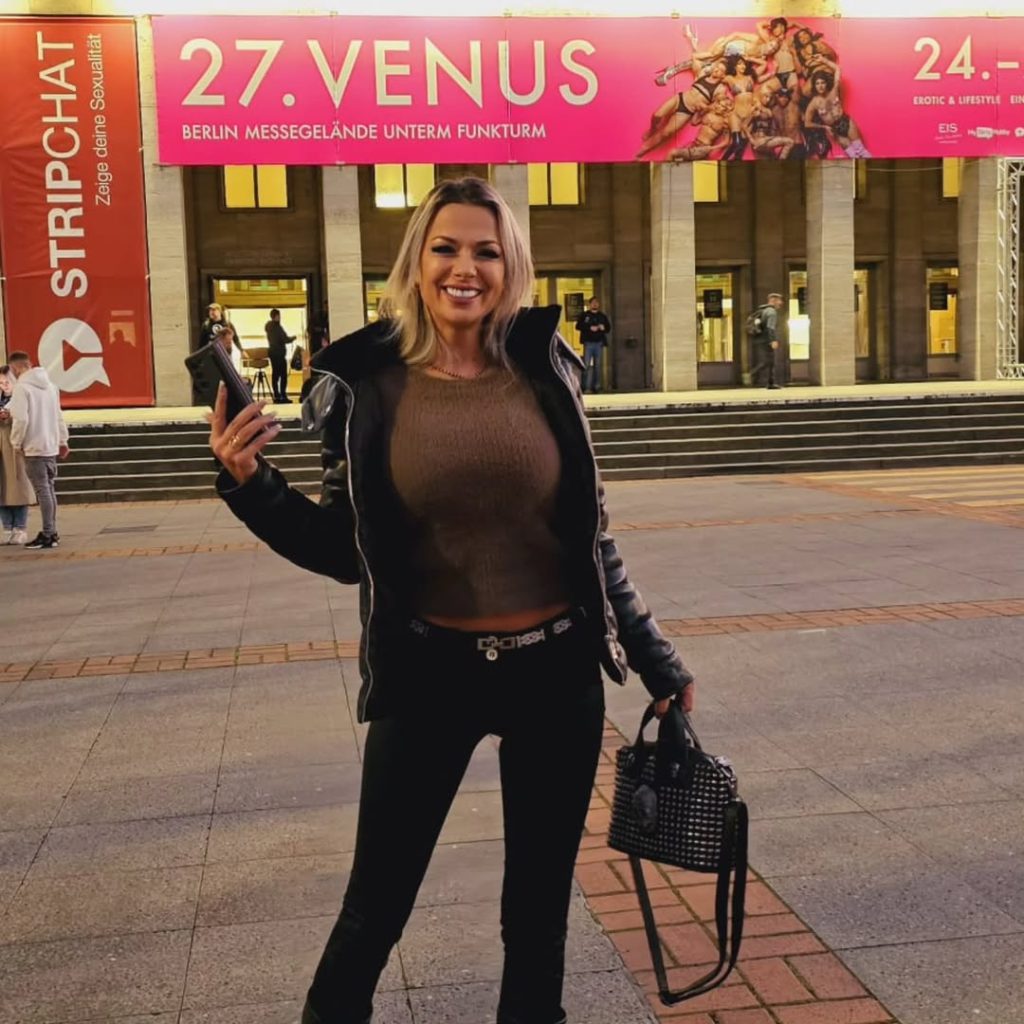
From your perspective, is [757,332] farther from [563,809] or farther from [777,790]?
[563,809]

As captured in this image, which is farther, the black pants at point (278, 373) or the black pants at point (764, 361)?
the black pants at point (278, 373)

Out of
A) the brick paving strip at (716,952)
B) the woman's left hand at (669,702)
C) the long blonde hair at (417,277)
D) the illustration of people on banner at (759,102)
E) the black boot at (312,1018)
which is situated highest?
the illustration of people on banner at (759,102)

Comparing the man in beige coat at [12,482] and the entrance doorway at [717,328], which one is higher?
the entrance doorway at [717,328]

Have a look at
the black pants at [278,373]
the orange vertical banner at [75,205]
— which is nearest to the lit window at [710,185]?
the black pants at [278,373]

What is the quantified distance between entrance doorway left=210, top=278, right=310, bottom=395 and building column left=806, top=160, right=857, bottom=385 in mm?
11956

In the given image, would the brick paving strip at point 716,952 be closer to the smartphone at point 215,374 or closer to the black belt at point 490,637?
the black belt at point 490,637

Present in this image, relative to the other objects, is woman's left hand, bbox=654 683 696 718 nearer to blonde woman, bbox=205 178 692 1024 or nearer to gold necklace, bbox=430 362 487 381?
blonde woman, bbox=205 178 692 1024

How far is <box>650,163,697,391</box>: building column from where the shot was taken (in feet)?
92.2

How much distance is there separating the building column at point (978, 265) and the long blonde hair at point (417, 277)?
29287mm

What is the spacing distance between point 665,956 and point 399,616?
1.52 m

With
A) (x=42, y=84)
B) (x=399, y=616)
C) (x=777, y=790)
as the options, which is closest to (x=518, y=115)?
(x=42, y=84)

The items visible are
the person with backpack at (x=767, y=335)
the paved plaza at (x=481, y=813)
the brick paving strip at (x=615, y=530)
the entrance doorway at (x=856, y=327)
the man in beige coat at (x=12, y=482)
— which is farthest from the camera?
the entrance doorway at (x=856, y=327)

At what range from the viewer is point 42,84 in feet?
83.0

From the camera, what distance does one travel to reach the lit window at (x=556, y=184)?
31.6 m
